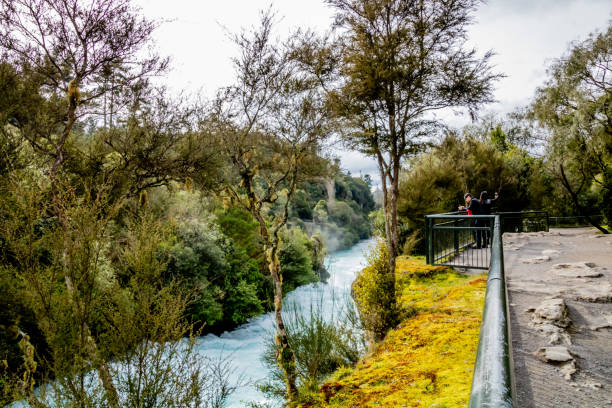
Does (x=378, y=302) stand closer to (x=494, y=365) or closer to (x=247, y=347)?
(x=494, y=365)

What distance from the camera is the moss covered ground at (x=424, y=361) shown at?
338 centimetres

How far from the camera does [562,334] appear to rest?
3.00 m

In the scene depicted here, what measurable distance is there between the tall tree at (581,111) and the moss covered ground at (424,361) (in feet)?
45.1

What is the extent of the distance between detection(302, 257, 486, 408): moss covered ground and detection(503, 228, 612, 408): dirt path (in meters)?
0.69

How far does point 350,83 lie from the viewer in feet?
29.0

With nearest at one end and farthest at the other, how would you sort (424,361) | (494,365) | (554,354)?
(494,365), (554,354), (424,361)

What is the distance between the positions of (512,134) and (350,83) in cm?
3363

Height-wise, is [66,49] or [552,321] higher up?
[66,49]

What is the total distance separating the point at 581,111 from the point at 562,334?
1731 cm

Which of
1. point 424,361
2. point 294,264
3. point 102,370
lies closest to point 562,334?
point 424,361

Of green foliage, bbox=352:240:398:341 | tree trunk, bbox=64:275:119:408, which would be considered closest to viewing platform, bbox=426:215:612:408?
green foliage, bbox=352:240:398:341

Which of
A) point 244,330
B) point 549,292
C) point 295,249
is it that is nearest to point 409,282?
point 549,292

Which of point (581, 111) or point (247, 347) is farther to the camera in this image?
point (247, 347)

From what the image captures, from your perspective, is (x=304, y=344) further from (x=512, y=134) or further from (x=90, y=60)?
(x=512, y=134)
